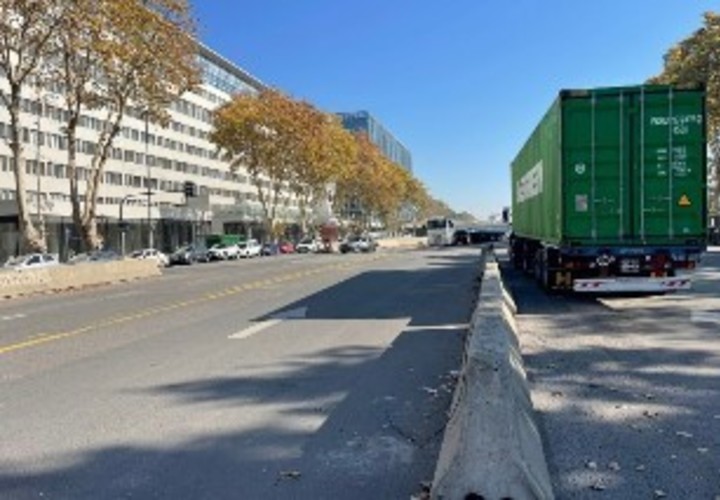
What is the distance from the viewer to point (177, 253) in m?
72.8

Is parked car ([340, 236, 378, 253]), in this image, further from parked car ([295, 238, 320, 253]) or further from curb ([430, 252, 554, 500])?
curb ([430, 252, 554, 500])

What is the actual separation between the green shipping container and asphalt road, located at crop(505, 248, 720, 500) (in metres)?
1.46

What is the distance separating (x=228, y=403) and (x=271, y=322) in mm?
7883

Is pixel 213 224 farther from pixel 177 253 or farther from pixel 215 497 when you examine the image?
pixel 215 497

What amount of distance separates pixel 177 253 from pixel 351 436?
6657 cm

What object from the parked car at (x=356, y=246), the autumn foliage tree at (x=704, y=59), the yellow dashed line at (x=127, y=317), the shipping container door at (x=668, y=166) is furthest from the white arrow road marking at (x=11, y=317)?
the parked car at (x=356, y=246)

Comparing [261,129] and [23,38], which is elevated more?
[261,129]

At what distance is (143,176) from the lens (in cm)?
10106

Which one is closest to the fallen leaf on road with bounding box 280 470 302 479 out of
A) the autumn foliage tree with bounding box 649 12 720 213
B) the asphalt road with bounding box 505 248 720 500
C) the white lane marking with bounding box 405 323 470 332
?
the asphalt road with bounding box 505 248 720 500

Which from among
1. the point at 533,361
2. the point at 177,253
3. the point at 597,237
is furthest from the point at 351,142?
the point at 533,361

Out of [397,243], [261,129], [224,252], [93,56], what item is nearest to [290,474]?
[93,56]

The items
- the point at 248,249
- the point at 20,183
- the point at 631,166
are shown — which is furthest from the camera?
the point at 248,249

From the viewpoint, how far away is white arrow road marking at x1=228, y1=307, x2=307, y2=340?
598 inches

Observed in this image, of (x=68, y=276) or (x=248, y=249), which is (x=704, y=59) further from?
(x=248, y=249)
